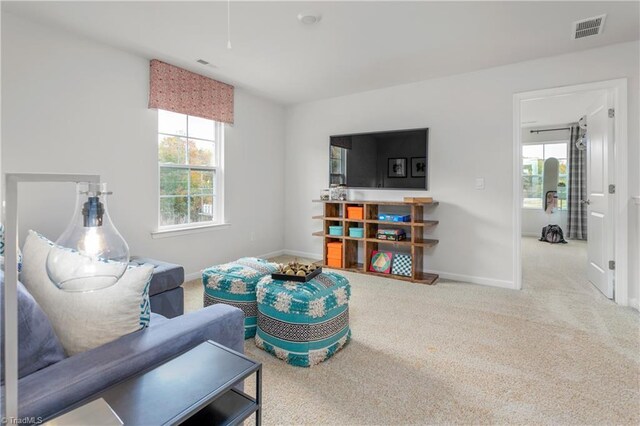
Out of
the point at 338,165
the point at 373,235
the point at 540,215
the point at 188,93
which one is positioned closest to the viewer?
the point at 188,93

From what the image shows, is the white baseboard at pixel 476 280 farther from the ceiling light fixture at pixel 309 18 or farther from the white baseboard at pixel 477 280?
the ceiling light fixture at pixel 309 18

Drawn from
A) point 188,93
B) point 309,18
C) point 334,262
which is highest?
point 309,18

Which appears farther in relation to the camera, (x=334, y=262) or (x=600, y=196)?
(x=334, y=262)

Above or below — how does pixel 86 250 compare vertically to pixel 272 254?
above

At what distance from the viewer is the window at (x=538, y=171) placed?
7008 mm

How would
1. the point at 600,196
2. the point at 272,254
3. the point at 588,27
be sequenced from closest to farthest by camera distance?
the point at 588,27
the point at 600,196
the point at 272,254

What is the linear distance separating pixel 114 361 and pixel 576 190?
8.14 meters

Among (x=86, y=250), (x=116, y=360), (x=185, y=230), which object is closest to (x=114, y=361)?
(x=116, y=360)

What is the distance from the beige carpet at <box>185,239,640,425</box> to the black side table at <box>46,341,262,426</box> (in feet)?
1.99

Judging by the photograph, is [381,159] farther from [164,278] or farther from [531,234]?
[531,234]

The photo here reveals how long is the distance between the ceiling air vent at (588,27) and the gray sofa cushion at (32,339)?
370 centimetres

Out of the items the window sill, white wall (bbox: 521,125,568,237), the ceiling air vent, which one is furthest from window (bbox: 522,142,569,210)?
the window sill

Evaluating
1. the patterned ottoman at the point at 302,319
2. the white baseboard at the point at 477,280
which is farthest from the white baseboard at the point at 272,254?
the patterned ottoman at the point at 302,319

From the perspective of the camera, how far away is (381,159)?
430 centimetres
